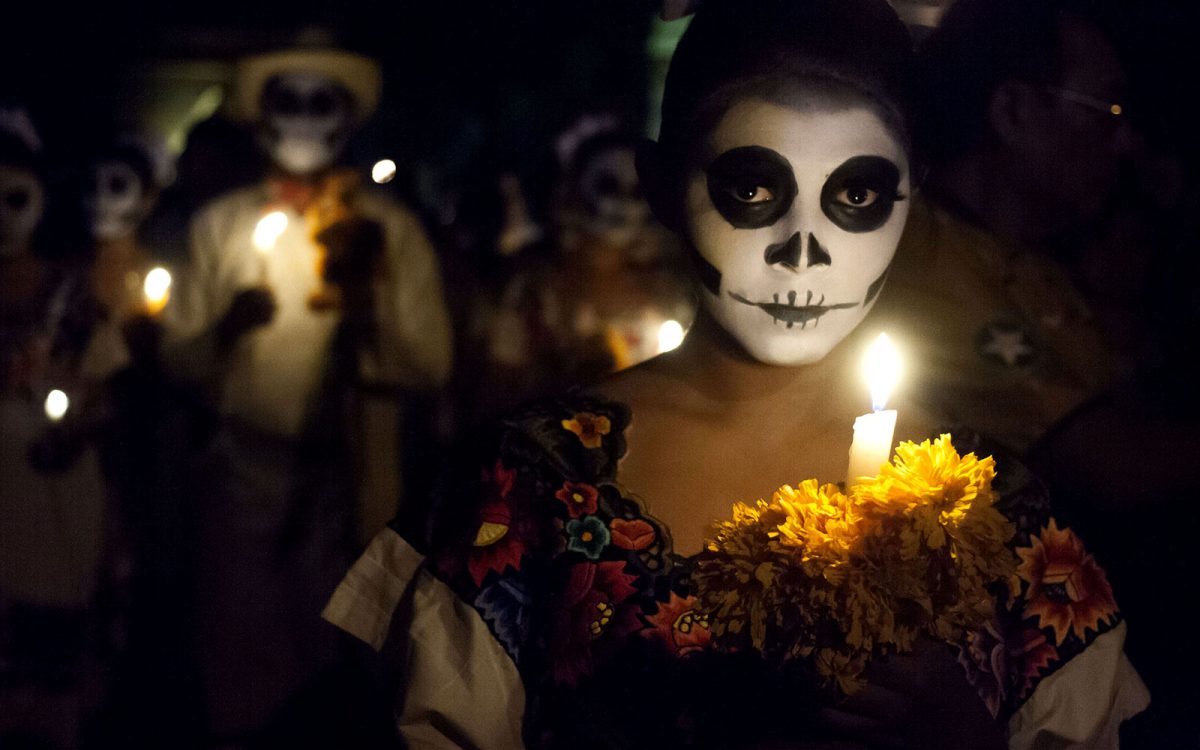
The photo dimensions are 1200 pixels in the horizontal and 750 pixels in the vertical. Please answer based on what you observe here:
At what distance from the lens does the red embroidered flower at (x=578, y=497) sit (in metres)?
1.74

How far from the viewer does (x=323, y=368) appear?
4.25 meters

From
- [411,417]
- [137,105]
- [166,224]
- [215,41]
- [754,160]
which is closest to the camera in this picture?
[754,160]

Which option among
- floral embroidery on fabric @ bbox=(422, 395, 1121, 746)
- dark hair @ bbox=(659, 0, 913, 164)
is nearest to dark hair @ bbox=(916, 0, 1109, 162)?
dark hair @ bbox=(659, 0, 913, 164)

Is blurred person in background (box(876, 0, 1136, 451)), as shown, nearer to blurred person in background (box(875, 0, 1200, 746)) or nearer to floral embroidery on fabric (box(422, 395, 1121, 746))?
blurred person in background (box(875, 0, 1200, 746))

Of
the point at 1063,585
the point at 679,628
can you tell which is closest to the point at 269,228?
the point at 679,628

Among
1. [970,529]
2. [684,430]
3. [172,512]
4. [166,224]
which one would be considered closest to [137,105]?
[166,224]

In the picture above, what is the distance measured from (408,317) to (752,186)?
2.75 meters

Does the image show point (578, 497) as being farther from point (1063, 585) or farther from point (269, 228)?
point (269, 228)

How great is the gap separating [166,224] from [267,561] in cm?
220

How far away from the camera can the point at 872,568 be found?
4.59 ft

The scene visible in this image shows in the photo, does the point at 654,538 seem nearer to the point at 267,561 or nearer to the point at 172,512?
the point at 267,561

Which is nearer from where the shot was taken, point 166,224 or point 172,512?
point 172,512

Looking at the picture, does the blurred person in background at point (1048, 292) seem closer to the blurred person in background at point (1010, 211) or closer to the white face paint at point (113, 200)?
the blurred person in background at point (1010, 211)

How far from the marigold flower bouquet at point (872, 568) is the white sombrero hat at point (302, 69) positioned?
3.45 metres
